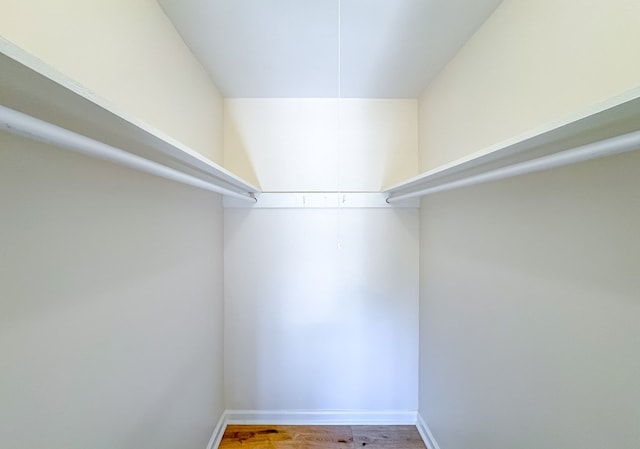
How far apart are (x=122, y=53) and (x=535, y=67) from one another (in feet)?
4.80

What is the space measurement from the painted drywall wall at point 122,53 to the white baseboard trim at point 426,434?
2.31m

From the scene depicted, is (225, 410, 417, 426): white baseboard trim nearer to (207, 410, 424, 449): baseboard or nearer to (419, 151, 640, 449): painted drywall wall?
(207, 410, 424, 449): baseboard

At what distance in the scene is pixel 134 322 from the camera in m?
0.94

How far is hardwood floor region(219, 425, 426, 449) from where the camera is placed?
5.75ft

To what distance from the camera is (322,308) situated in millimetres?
1981

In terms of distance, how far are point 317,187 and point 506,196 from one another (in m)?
1.22

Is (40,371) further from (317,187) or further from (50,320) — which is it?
(317,187)

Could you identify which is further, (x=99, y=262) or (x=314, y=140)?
(x=314, y=140)

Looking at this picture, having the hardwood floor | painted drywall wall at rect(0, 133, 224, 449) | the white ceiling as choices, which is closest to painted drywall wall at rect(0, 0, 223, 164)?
the white ceiling

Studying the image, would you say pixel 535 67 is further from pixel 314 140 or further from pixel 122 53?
pixel 122 53

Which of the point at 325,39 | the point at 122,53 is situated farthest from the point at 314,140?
the point at 122,53

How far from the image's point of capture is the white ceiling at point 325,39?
1129 millimetres

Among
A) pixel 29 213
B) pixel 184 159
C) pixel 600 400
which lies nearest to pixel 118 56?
pixel 184 159

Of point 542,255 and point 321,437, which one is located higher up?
point 542,255
